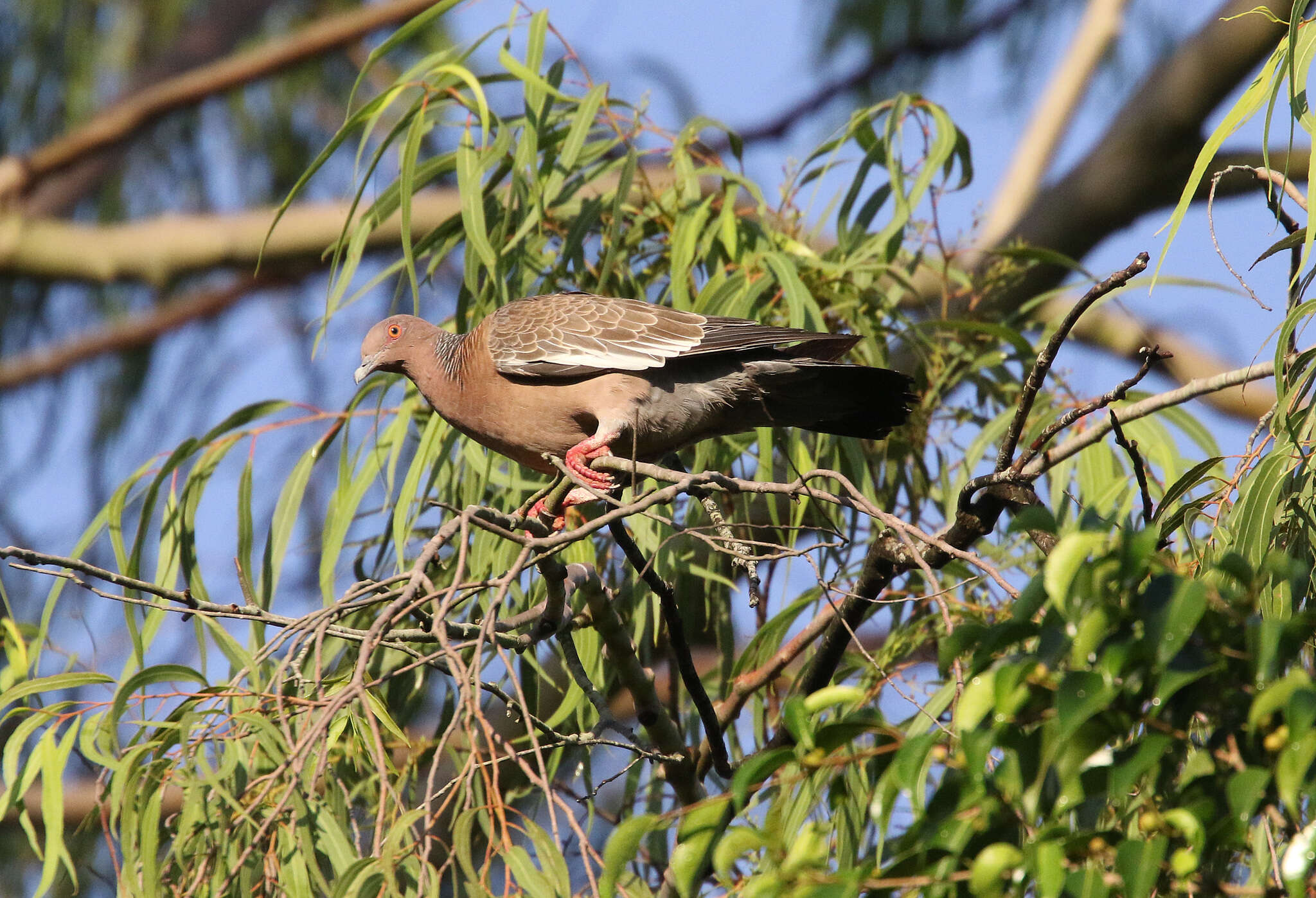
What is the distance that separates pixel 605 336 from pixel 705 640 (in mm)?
2288

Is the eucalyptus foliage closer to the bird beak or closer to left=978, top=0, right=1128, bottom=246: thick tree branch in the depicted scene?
the bird beak

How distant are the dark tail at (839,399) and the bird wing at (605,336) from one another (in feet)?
0.24

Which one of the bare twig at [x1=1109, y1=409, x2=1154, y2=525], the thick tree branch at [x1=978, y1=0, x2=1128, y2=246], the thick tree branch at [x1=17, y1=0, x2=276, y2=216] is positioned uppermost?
the thick tree branch at [x1=17, y1=0, x2=276, y2=216]

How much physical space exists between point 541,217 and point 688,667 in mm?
1439

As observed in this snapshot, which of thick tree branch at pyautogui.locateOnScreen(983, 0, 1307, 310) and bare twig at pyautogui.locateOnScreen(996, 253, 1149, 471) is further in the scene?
thick tree branch at pyautogui.locateOnScreen(983, 0, 1307, 310)

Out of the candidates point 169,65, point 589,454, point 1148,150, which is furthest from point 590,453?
point 169,65

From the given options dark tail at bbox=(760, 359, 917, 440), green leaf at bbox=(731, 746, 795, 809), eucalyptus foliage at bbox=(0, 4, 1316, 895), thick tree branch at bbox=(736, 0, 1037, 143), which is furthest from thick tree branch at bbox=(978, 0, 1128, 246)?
green leaf at bbox=(731, 746, 795, 809)

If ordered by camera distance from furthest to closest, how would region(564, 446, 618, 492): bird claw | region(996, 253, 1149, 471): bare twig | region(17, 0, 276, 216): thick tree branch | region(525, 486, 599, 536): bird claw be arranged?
1. region(17, 0, 276, 216): thick tree branch
2. region(564, 446, 618, 492): bird claw
3. region(525, 486, 599, 536): bird claw
4. region(996, 253, 1149, 471): bare twig

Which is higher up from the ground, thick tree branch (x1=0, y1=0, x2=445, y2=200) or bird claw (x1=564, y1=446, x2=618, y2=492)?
thick tree branch (x1=0, y1=0, x2=445, y2=200)

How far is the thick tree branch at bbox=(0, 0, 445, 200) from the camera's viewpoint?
5.56 meters

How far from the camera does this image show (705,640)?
5.17 metres

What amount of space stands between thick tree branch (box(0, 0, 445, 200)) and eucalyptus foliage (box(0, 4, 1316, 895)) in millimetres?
1331

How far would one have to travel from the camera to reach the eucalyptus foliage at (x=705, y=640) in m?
1.27

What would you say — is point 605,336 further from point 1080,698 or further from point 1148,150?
point 1148,150
